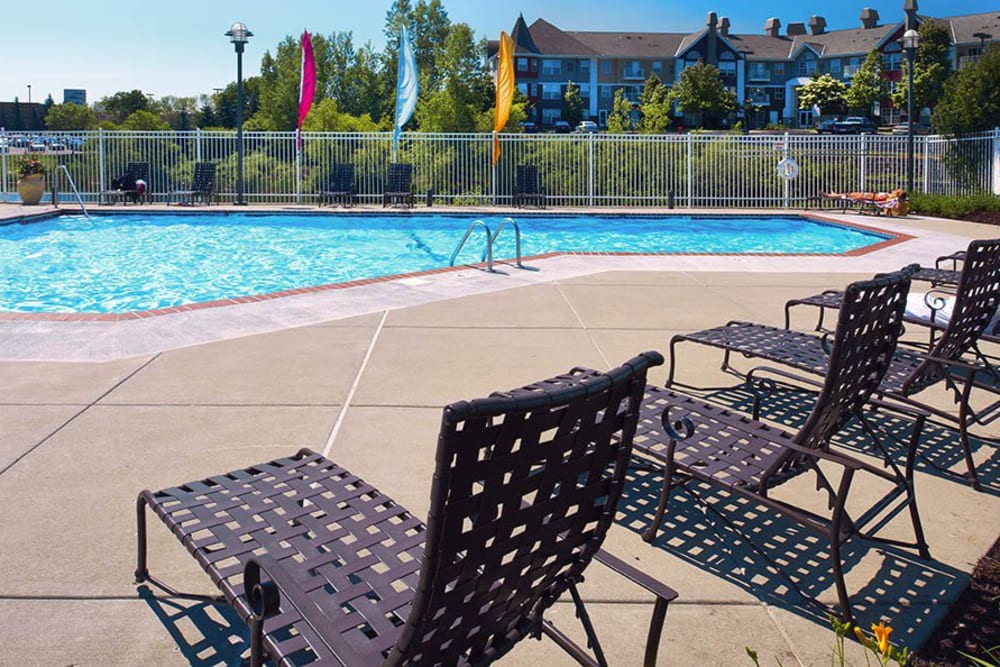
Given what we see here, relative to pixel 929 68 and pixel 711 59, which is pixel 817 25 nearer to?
pixel 711 59

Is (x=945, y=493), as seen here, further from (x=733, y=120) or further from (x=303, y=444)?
(x=733, y=120)

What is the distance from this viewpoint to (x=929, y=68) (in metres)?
67.0

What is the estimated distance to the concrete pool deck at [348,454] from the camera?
9.73 ft

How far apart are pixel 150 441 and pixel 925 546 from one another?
3662 mm

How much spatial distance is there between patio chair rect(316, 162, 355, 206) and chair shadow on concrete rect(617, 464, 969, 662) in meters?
20.5

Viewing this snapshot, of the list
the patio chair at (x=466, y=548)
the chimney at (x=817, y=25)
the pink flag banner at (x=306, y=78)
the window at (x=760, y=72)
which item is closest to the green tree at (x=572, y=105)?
the window at (x=760, y=72)

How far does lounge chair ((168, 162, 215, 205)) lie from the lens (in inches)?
901

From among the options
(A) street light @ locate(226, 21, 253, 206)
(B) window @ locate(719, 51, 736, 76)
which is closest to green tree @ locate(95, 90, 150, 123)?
(B) window @ locate(719, 51, 736, 76)

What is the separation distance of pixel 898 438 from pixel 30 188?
69.3 ft

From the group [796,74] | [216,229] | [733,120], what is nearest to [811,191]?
[216,229]

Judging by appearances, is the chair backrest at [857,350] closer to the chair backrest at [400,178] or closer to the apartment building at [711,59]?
the chair backrest at [400,178]

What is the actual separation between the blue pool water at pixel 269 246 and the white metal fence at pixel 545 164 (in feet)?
8.76

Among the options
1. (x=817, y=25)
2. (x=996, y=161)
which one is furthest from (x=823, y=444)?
(x=817, y=25)

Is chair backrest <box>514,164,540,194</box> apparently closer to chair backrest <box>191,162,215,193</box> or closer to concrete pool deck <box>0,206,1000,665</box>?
chair backrest <box>191,162,215,193</box>
